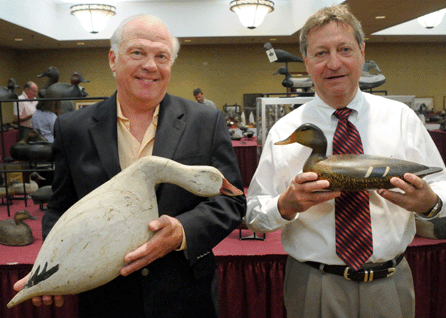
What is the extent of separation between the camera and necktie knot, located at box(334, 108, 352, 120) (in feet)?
4.54

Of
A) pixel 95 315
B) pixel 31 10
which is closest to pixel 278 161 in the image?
pixel 95 315

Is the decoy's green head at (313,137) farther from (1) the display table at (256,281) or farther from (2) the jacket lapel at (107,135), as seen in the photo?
(1) the display table at (256,281)

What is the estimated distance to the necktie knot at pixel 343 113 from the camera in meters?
1.38

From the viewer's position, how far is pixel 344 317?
1.31m

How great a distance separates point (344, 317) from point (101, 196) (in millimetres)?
929

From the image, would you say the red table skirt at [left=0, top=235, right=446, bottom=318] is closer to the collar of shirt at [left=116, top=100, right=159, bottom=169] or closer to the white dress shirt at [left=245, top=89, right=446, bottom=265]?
the white dress shirt at [left=245, top=89, right=446, bottom=265]

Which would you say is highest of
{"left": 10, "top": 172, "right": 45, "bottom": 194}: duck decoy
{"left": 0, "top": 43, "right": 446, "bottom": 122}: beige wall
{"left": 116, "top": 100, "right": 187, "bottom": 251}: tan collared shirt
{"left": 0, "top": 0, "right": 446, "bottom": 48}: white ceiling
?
{"left": 0, "top": 0, "right": 446, "bottom": 48}: white ceiling

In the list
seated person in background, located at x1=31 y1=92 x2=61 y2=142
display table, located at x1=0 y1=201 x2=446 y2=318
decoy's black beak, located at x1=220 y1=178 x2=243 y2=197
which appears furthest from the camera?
seated person in background, located at x1=31 y1=92 x2=61 y2=142

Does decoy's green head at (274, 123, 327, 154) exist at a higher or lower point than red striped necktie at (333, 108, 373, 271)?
higher

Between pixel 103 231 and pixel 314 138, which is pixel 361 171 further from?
pixel 103 231

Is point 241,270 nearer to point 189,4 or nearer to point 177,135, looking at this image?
point 177,135

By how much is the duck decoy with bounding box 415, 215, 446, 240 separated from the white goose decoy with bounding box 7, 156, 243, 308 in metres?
1.84

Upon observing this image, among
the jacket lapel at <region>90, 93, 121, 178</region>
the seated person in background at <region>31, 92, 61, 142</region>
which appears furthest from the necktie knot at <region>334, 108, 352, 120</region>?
the seated person in background at <region>31, 92, 61, 142</region>

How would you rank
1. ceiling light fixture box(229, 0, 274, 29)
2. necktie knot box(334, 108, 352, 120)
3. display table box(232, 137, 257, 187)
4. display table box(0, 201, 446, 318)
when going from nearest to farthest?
necktie knot box(334, 108, 352, 120) → display table box(0, 201, 446, 318) → display table box(232, 137, 257, 187) → ceiling light fixture box(229, 0, 274, 29)
